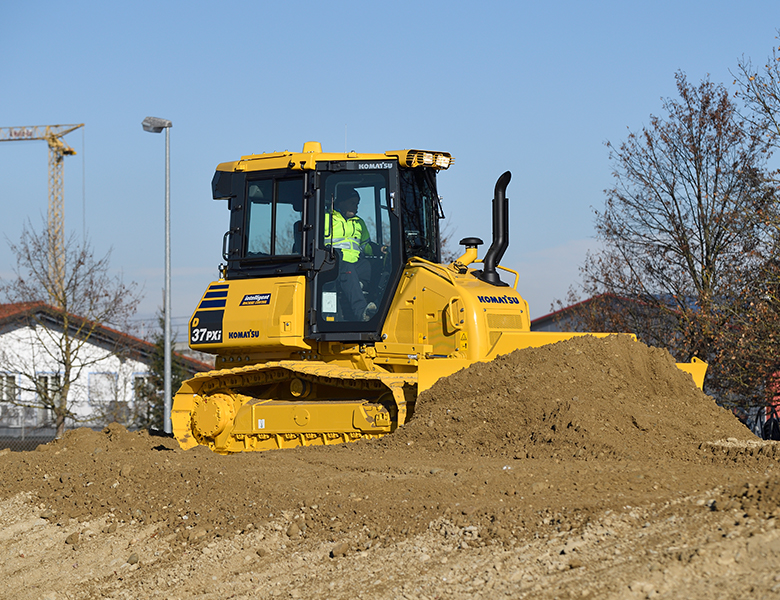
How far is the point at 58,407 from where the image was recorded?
20.1 meters

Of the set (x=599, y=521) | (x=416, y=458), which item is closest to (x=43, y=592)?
(x=416, y=458)

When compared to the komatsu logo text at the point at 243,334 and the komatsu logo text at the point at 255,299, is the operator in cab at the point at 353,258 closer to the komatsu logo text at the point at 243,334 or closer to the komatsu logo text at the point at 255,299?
the komatsu logo text at the point at 255,299

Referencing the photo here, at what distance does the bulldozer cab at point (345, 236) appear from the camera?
9609 millimetres

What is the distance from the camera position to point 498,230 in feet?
31.9

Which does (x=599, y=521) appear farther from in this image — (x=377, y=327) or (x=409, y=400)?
(x=377, y=327)

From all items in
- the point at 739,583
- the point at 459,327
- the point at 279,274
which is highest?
the point at 279,274

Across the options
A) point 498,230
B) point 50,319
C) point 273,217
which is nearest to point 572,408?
point 498,230

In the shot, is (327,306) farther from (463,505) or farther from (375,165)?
(463,505)

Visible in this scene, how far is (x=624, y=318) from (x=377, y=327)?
31.9ft

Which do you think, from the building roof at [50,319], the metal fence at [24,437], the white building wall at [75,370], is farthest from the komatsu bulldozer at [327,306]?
the metal fence at [24,437]

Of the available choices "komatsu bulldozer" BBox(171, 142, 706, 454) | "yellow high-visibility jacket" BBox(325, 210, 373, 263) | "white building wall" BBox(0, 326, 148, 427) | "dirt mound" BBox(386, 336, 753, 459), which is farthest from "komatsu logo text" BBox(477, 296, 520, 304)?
"white building wall" BBox(0, 326, 148, 427)

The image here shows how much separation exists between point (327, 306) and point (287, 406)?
1.23 metres

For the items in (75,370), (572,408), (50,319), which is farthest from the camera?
(75,370)

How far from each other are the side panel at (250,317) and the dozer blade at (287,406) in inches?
12.7
